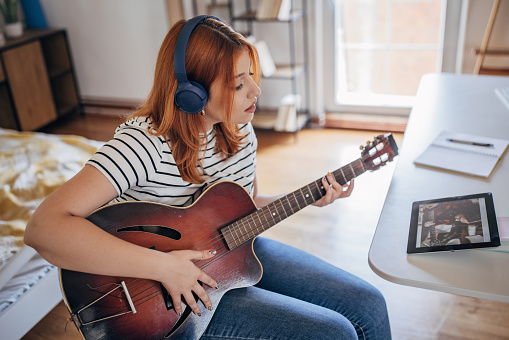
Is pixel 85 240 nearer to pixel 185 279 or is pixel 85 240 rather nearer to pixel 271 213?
pixel 185 279

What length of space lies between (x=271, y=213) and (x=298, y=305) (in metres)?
0.24

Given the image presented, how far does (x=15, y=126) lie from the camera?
3.51 meters

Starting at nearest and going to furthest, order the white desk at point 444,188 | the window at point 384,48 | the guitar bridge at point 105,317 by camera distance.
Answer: the white desk at point 444,188
the guitar bridge at point 105,317
the window at point 384,48

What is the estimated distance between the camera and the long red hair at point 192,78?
1168 mm

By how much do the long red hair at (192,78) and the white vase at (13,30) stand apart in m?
2.80

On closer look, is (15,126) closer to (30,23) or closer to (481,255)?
(30,23)

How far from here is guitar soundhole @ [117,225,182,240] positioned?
3.82ft

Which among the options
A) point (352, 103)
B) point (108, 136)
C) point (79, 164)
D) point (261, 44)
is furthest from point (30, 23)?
point (352, 103)

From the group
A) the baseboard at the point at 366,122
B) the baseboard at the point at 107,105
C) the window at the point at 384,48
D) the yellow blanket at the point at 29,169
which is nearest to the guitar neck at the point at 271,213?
the yellow blanket at the point at 29,169

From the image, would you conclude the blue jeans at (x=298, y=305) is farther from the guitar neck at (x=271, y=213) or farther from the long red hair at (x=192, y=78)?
the long red hair at (x=192, y=78)

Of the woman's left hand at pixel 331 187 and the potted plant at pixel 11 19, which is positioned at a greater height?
the potted plant at pixel 11 19

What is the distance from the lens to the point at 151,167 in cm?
119

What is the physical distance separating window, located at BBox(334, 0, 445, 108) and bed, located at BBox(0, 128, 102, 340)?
6.19 ft

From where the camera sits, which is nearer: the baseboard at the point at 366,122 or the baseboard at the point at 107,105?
the baseboard at the point at 366,122
